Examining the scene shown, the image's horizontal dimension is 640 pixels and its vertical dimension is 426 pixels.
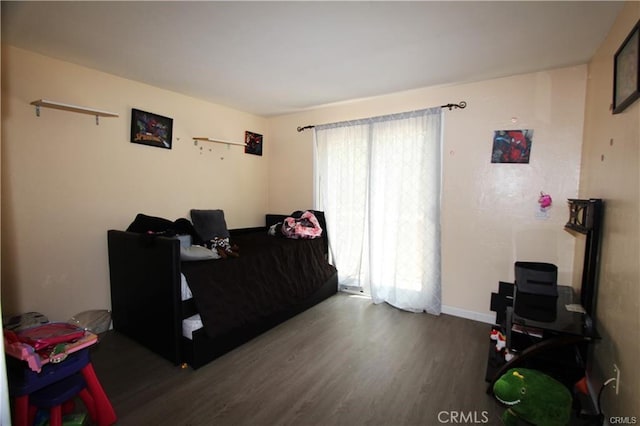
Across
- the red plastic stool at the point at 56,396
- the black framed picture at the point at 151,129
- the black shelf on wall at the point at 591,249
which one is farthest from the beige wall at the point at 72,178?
the black shelf on wall at the point at 591,249

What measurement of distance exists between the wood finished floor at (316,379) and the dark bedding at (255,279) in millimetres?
294

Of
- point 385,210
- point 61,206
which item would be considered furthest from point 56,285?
point 385,210

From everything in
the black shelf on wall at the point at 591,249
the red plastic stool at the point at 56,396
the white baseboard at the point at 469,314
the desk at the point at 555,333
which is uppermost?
the black shelf on wall at the point at 591,249

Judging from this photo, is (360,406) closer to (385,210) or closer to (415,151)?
(385,210)

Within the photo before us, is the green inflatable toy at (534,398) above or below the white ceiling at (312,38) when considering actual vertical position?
below

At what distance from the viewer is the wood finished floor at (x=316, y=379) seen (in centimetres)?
170

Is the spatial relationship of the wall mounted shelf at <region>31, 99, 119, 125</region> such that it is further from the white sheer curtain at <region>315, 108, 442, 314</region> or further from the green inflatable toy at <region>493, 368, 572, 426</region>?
the green inflatable toy at <region>493, 368, 572, 426</region>

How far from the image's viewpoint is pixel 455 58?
2318 millimetres

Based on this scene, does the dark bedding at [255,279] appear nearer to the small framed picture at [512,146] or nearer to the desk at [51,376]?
the desk at [51,376]

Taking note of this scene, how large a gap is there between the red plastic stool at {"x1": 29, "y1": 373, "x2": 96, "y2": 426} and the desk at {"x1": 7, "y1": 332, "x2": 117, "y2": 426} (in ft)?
0.13

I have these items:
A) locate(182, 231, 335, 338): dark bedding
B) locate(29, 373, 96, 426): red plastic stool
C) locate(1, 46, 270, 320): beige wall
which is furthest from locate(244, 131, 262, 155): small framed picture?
locate(29, 373, 96, 426): red plastic stool

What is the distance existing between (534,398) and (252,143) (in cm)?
385

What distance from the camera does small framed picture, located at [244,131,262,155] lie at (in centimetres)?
404

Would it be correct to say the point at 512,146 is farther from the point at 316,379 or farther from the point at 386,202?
the point at 316,379
